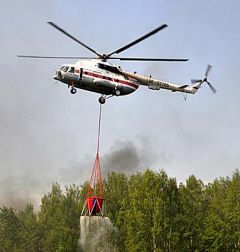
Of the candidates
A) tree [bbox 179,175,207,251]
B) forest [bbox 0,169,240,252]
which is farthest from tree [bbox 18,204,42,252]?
tree [bbox 179,175,207,251]

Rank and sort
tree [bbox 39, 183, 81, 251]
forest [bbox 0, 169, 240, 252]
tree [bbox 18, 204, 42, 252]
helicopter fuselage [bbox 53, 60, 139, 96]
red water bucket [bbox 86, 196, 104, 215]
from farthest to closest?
tree [bbox 18, 204, 42, 252] < tree [bbox 39, 183, 81, 251] < forest [bbox 0, 169, 240, 252] < helicopter fuselage [bbox 53, 60, 139, 96] < red water bucket [bbox 86, 196, 104, 215]

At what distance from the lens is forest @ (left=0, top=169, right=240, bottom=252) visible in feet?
168

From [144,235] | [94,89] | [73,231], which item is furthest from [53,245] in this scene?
[94,89]

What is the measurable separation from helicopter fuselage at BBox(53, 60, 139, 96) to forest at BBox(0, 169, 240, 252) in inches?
955

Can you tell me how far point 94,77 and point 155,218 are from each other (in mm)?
26009

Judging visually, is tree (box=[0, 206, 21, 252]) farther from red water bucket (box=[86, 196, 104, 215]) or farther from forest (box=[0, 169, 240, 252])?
red water bucket (box=[86, 196, 104, 215])

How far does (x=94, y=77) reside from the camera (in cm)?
2911

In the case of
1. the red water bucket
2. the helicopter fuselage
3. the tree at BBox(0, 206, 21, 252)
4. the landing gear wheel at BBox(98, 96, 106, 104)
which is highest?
the tree at BBox(0, 206, 21, 252)

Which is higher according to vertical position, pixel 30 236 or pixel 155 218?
pixel 30 236

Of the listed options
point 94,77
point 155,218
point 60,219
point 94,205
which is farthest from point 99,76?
point 60,219

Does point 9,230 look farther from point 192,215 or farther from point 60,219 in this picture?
point 192,215

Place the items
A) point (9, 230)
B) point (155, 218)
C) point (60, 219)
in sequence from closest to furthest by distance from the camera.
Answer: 1. point (155, 218)
2. point (60, 219)
3. point (9, 230)

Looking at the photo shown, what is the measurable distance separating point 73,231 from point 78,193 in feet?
41.3

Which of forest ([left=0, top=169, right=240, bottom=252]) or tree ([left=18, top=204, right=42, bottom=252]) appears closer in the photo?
forest ([left=0, top=169, right=240, bottom=252])
